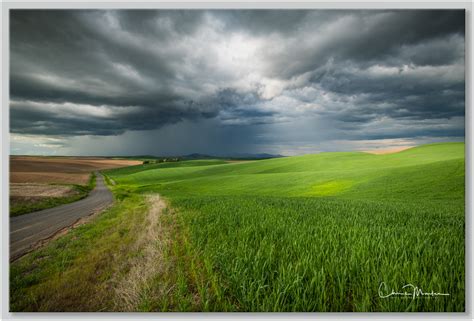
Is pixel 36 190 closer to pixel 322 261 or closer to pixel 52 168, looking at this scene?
pixel 52 168

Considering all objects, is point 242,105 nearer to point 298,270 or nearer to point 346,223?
point 346,223

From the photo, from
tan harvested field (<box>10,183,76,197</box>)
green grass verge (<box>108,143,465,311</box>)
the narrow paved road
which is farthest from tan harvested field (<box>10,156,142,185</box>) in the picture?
green grass verge (<box>108,143,465,311</box>)

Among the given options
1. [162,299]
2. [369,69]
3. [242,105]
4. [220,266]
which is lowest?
[162,299]

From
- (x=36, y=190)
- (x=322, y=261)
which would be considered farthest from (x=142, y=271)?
(x=36, y=190)

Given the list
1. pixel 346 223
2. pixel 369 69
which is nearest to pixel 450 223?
pixel 346 223

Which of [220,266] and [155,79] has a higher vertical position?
[155,79]
